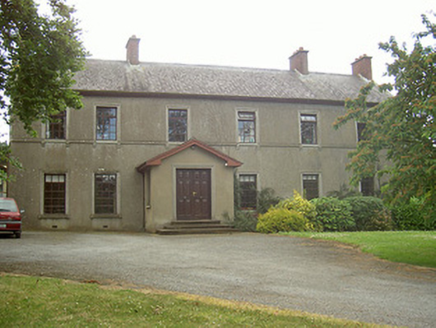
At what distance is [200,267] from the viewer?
33.3 ft

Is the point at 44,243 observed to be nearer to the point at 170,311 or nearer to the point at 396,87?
the point at 170,311

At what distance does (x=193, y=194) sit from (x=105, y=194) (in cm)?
431

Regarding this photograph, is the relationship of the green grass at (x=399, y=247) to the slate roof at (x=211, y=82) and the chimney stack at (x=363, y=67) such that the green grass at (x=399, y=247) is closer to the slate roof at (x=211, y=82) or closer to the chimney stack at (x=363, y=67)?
the slate roof at (x=211, y=82)

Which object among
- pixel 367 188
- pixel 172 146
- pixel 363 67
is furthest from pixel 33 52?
pixel 363 67

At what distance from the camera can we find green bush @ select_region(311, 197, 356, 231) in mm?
20594

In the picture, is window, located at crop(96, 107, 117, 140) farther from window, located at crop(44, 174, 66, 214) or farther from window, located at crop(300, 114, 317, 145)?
window, located at crop(300, 114, 317, 145)

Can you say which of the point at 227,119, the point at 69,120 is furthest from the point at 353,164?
the point at 69,120

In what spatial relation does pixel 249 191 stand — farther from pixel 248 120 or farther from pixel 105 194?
pixel 105 194

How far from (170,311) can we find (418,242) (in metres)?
10.9

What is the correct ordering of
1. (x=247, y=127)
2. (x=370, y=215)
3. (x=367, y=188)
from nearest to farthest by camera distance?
(x=370, y=215)
(x=247, y=127)
(x=367, y=188)

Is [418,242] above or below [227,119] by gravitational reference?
below

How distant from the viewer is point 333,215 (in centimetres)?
2077

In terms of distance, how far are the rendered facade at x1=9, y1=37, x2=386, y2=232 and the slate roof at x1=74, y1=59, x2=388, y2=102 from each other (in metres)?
0.06

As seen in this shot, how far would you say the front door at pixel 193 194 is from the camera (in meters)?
20.8
